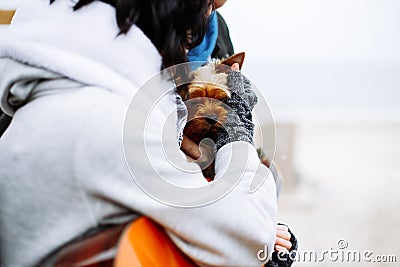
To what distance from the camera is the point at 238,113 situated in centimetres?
57

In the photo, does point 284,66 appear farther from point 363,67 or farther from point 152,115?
point 152,115

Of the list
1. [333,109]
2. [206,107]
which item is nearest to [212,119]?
[206,107]

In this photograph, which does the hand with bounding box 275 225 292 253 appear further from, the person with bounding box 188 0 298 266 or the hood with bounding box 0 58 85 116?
the hood with bounding box 0 58 85 116

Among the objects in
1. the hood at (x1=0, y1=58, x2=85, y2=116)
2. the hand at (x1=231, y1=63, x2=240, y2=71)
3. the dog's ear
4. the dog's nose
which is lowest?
the dog's nose

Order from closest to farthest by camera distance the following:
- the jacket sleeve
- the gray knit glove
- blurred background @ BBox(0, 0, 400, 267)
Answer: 1. the jacket sleeve
2. the gray knit glove
3. blurred background @ BBox(0, 0, 400, 267)

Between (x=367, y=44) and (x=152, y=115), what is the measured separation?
1.49 metres

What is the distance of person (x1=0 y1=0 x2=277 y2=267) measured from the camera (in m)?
0.43

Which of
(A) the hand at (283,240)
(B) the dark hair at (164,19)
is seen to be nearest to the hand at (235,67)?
(B) the dark hair at (164,19)

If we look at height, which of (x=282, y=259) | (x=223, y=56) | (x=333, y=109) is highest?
(x=223, y=56)

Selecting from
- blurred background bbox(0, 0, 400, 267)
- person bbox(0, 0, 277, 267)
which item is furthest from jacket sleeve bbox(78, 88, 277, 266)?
blurred background bbox(0, 0, 400, 267)

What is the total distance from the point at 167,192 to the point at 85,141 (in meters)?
0.10

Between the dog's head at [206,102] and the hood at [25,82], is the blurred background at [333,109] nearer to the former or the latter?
the dog's head at [206,102]

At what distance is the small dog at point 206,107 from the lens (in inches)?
22.4

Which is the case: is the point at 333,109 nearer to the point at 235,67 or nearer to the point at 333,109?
the point at 333,109
